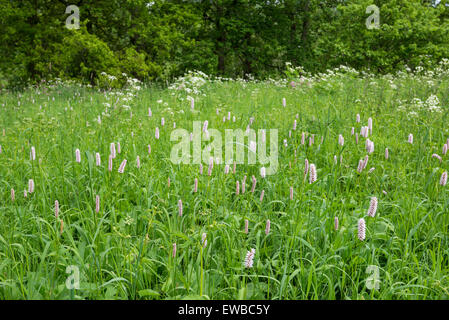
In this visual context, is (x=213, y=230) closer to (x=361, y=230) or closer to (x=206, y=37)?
(x=361, y=230)

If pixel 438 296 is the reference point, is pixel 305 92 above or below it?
above

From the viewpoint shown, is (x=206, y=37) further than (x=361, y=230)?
Yes

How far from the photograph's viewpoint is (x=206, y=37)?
20234 millimetres

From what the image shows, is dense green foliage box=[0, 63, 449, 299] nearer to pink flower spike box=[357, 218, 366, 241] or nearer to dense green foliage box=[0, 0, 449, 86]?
pink flower spike box=[357, 218, 366, 241]

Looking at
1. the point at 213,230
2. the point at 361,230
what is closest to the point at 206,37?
the point at 213,230

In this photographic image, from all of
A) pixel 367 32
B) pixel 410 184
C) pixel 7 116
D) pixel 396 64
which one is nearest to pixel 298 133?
pixel 410 184

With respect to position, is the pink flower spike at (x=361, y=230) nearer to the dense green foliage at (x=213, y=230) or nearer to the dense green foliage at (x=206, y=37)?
the dense green foliage at (x=213, y=230)

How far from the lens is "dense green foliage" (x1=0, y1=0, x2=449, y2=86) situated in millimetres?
12792

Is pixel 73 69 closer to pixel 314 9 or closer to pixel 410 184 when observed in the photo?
pixel 410 184

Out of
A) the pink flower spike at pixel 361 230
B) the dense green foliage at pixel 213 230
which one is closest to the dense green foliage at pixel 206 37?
the dense green foliage at pixel 213 230

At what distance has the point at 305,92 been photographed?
7.65 meters

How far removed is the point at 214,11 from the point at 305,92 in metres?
15.0

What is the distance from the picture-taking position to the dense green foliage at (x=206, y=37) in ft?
42.0
